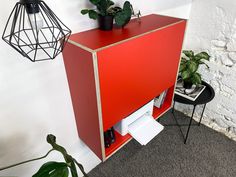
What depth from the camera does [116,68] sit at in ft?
3.07

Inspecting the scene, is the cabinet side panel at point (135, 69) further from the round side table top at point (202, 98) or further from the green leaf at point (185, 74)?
the round side table top at point (202, 98)

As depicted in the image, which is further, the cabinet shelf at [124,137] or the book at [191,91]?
the book at [191,91]

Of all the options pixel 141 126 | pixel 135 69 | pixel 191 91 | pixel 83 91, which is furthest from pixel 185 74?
pixel 83 91

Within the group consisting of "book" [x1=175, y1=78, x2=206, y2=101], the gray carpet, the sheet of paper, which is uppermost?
"book" [x1=175, y1=78, x2=206, y2=101]

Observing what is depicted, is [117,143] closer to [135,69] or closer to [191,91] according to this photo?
[135,69]

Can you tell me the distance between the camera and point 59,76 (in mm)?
1092

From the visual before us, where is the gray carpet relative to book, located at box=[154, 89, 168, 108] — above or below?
below

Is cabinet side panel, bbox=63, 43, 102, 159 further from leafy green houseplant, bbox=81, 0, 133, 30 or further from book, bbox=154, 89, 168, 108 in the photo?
book, bbox=154, 89, 168, 108

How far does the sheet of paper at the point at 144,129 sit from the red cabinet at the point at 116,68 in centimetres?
7

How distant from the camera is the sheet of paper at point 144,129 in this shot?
135cm

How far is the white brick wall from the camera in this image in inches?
62.6

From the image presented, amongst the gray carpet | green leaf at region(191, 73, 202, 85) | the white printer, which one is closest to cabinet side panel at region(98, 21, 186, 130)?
the white printer

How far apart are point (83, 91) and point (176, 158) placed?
1224 millimetres

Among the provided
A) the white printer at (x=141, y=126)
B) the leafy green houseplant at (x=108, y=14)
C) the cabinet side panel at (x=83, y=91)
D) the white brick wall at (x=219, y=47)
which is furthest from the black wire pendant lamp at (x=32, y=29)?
the white brick wall at (x=219, y=47)
